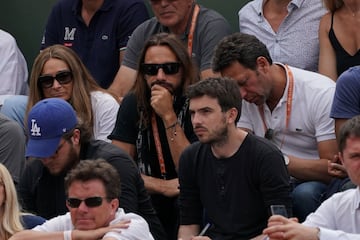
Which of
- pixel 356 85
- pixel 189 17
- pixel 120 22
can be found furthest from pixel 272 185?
pixel 120 22

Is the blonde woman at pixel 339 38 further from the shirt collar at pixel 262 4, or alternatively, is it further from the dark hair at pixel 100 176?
the dark hair at pixel 100 176

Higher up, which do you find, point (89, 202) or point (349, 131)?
point (349, 131)

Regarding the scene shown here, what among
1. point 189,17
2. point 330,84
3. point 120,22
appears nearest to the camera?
point 330,84

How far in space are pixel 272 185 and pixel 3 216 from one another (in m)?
1.43

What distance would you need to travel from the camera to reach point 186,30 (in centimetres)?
693

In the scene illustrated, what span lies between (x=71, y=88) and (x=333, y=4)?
1753mm

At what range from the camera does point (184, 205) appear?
5840 millimetres

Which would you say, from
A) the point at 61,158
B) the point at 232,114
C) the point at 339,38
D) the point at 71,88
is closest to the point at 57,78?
the point at 71,88

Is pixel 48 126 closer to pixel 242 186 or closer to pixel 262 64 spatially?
pixel 242 186

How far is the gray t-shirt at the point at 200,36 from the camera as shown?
6812mm

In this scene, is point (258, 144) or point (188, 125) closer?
point (258, 144)

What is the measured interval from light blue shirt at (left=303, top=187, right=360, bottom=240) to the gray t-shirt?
6.65ft

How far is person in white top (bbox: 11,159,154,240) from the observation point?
5031mm

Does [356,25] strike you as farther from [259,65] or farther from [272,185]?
[272,185]
